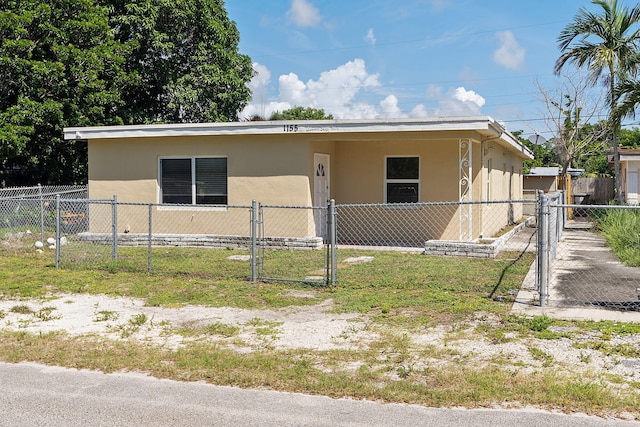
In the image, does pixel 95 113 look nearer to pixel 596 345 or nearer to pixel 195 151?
pixel 195 151

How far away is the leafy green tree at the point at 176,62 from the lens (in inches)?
885

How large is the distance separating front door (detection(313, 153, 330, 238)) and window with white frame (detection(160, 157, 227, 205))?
6.81 ft

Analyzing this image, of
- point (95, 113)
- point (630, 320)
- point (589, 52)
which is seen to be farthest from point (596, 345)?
point (95, 113)

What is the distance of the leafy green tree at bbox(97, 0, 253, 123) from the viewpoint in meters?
22.5

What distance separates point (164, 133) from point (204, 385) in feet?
34.1

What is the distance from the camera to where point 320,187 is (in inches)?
603

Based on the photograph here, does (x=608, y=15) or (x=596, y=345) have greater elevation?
(x=608, y=15)

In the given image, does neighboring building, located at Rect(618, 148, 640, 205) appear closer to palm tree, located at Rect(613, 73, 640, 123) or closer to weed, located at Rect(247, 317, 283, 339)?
palm tree, located at Rect(613, 73, 640, 123)

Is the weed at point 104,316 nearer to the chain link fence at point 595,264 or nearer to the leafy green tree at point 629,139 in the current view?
the chain link fence at point 595,264

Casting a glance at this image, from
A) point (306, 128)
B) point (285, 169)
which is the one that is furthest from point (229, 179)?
point (306, 128)

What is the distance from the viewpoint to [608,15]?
18.6m

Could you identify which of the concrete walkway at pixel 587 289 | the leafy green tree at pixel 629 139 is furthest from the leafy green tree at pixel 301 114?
the concrete walkway at pixel 587 289

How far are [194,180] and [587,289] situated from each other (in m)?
9.25

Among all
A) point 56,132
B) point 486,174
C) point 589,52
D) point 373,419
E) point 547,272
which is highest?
point 589,52
